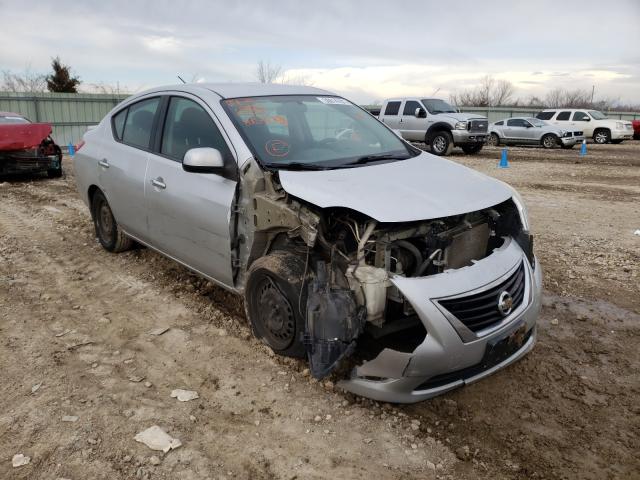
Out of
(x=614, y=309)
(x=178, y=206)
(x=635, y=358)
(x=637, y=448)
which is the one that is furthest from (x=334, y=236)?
(x=614, y=309)

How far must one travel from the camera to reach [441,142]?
1778 cm

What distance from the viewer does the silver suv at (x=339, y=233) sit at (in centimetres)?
288

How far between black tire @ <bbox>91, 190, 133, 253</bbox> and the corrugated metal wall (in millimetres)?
16821

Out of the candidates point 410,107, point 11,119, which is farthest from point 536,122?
point 11,119

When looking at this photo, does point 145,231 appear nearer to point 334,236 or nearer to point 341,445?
point 334,236

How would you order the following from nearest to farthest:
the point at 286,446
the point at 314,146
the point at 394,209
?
the point at 286,446
the point at 394,209
the point at 314,146

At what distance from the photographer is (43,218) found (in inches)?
305

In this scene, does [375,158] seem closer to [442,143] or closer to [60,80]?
[442,143]

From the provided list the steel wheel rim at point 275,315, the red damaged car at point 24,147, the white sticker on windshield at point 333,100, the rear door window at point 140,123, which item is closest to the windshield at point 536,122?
the red damaged car at point 24,147

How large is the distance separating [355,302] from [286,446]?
0.82m

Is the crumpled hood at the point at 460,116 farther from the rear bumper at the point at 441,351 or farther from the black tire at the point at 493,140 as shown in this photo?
the rear bumper at the point at 441,351

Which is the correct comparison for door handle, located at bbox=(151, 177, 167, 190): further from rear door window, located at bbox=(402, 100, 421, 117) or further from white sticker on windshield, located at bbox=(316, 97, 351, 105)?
rear door window, located at bbox=(402, 100, 421, 117)

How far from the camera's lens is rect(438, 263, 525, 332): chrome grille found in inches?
111

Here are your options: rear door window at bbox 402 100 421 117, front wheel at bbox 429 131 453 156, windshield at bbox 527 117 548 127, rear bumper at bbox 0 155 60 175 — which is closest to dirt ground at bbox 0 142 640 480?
rear bumper at bbox 0 155 60 175
